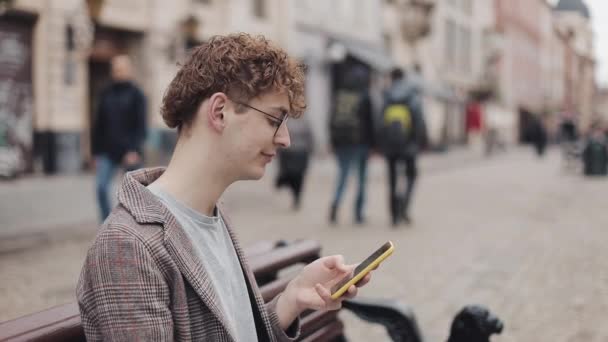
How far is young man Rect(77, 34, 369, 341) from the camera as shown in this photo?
132 cm

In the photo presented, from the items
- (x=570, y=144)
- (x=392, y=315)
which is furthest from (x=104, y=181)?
(x=570, y=144)

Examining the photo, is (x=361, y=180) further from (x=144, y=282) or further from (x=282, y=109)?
(x=144, y=282)

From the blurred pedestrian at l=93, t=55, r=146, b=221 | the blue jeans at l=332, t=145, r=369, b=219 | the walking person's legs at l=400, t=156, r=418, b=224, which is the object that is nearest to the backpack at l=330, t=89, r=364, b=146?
the blue jeans at l=332, t=145, r=369, b=219

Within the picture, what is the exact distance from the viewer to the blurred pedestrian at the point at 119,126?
7277 mm

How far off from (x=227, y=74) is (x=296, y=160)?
8.54 meters

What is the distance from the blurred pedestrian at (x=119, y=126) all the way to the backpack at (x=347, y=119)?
8.36ft

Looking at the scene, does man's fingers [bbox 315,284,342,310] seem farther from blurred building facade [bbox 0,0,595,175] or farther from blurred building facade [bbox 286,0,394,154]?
blurred building facade [bbox 286,0,394,154]

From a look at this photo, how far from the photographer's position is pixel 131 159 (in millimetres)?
7246

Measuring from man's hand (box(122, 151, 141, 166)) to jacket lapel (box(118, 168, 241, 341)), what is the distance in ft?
19.3

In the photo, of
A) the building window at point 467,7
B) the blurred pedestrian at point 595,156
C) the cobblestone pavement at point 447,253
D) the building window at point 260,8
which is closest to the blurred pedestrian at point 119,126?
the cobblestone pavement at point 447,253

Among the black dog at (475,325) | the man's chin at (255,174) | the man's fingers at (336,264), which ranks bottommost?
the black dog at (475,325)

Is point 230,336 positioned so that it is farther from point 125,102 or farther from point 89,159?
point 89,159

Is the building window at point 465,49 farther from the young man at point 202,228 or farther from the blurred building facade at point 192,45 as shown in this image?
the young man at point 202,228

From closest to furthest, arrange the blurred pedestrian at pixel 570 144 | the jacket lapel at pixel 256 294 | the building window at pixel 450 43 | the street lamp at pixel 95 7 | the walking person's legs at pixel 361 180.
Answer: the jacket lapel at pixel 256 294 → the walking person's legs at pixel 361 180 → the street lamp at pixel 95 7 → the blurred pedestrian at pixel 570 144 → the building window at pixel 450 43
